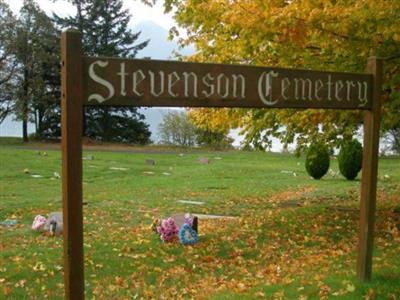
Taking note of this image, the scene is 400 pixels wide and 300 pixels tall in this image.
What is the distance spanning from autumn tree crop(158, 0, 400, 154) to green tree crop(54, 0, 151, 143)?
1159 inches

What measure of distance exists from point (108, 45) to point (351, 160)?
25.4 meters

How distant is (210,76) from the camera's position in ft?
12.7

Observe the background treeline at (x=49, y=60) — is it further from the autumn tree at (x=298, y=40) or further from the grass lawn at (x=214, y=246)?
the autumn tree at (x=298, y=40)

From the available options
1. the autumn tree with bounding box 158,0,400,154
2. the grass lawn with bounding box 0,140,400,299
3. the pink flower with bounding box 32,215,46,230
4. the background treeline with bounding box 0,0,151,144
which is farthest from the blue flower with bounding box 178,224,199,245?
the background treeline with bounding box 0,0,151,144

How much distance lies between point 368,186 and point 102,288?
2.77 meters

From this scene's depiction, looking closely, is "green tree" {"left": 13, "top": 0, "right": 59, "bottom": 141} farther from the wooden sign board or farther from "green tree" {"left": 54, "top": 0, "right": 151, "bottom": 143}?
the wooden sign board

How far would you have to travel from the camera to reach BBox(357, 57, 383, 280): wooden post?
501 centimetres

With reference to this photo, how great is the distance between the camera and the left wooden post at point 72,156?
3.29m

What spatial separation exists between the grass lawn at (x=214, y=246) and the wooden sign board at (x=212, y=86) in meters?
1.70

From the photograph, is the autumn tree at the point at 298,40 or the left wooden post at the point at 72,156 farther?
the autumn tree at the point at 298,40

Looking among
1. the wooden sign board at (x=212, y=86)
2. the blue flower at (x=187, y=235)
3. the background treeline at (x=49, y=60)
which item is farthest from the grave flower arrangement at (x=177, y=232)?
the background treeline at (x=49, y=60)

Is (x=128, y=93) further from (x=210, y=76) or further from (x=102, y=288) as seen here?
(x=102, y=288)

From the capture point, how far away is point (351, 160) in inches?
664

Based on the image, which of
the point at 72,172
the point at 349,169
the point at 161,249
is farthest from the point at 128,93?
the point at 349,169
